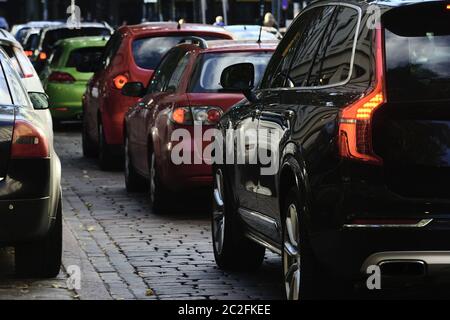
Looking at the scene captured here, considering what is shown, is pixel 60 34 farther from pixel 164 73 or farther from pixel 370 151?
pixel 370 151

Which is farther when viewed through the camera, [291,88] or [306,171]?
[291,88]

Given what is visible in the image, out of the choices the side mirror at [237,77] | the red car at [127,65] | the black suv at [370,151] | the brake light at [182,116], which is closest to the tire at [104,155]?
the red car at [127,65]

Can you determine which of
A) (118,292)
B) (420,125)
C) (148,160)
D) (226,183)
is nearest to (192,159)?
(148,160)

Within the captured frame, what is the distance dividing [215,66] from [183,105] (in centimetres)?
68

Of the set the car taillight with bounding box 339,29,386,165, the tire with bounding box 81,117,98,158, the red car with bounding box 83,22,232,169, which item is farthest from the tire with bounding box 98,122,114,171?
the car taillight with bounding box 339,29,386,165

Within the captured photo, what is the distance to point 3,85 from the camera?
31.8 ft

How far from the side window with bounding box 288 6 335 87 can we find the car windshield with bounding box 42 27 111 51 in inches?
958

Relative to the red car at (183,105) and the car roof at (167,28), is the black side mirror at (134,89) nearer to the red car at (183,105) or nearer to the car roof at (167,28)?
the red car at (183,105)

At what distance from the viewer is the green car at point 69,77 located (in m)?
24.9

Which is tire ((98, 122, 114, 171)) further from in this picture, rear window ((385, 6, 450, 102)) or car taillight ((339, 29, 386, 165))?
car taillight ((339, 29, 386, 165))

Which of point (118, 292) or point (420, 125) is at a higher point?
point (420, 125)

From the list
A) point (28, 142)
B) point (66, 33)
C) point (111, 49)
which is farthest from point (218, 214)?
point (66, 33)
